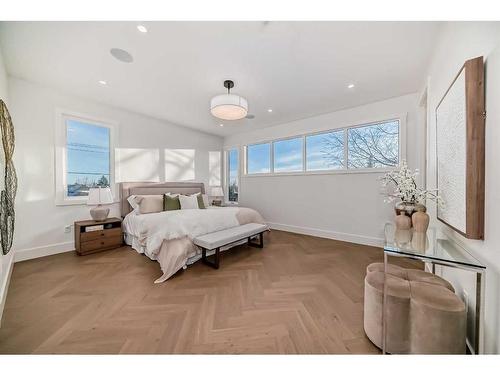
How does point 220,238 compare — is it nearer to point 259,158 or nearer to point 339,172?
point 339,172

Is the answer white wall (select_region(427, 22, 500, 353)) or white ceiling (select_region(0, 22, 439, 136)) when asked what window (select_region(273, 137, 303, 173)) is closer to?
white ceiling (select_region(0, 22, 439, 136))

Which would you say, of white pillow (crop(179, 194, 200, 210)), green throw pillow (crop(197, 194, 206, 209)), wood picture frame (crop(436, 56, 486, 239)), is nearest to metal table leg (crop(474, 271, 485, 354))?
wood picture frame (crop(436, 56, 486, 239))

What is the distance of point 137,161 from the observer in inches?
164

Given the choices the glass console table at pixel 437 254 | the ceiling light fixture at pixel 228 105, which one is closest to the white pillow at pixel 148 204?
the ceiling light fixture at pixel 228 105

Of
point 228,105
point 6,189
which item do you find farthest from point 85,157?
point 228,105

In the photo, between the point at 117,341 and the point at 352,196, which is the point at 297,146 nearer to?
the point at 352,196

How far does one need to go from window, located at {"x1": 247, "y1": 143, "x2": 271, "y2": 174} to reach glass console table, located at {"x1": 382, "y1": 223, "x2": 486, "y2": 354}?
12.1 ft

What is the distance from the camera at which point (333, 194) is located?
392cm

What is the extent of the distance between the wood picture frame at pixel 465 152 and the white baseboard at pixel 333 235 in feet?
6.91

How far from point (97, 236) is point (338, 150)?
15.5 feet

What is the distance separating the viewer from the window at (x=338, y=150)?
3389mm

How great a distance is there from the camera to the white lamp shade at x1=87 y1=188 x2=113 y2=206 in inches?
124

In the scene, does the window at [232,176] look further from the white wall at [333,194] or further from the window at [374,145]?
the window at [374,145]

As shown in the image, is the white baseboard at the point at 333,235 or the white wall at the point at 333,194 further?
the white baseboard at the point at 333,235
